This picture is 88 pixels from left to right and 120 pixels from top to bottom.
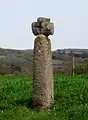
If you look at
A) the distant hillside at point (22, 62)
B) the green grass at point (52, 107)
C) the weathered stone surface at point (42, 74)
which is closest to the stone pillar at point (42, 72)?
the weathered stone surface at point (42, 74)

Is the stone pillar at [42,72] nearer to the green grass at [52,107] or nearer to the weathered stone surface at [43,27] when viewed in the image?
the weathered stone surface at [43,27]

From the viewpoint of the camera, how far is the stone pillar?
518 inches

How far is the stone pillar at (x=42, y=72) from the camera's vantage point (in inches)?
518

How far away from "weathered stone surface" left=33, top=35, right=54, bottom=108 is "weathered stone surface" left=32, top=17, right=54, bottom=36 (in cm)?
17

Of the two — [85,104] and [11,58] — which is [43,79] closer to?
[85,104]

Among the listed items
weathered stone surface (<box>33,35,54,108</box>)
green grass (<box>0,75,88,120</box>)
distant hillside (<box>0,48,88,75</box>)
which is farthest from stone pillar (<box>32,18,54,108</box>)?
distant hillside (<box>0,48,88,75</box>)

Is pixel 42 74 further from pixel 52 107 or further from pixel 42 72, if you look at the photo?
pixel 52 107

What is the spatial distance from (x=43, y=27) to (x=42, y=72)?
147 centimetres

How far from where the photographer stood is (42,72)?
520 inches

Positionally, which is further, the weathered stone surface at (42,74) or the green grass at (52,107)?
the weathered stone surface at (42,74)

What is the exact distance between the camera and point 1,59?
164ft

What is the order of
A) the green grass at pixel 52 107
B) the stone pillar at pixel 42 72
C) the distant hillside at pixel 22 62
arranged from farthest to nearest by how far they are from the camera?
the distant hillside at pixel 22 62 < the stone pillar at pixel 42 72 < the green grass at pixel 52 107

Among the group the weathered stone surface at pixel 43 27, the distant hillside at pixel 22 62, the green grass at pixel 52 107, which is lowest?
the distant hillside at pixel 22 62

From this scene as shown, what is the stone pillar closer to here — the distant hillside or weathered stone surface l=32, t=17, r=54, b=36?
weathered stone surface l=32, t=17, r=54, b=36
